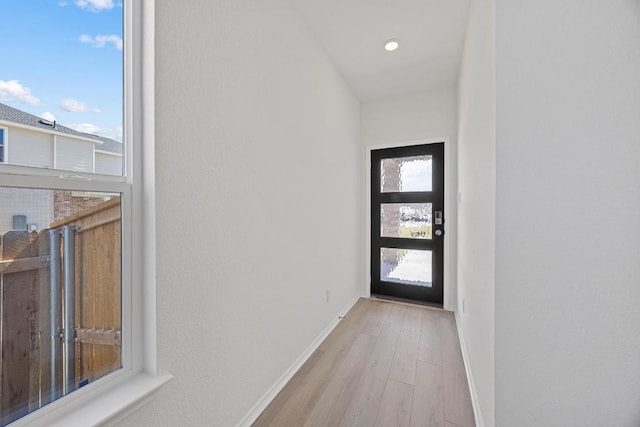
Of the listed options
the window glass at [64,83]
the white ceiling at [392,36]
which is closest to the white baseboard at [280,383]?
the window glass at [64,83]

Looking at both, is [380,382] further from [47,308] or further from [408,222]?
[408,222]

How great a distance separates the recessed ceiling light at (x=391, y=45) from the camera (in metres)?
2.21

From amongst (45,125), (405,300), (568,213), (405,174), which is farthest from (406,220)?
(45,125)

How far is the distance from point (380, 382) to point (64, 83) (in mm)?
2257

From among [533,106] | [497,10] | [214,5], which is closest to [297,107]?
[214,5]

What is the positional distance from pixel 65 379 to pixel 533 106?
2.00m

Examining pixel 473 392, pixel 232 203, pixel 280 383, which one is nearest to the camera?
pixel 232 203

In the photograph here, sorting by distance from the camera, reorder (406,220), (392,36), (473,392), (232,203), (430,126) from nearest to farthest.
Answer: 1. (232,203)
2. (473,392)
3. (392,36)
4. (430,126)
5. (406,220)

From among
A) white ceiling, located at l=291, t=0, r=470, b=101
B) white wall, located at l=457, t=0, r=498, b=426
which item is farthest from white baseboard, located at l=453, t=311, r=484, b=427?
white ceiling, located at l=291, t=0, r=470, b=101

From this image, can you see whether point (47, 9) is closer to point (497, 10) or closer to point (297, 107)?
point (297, 107)

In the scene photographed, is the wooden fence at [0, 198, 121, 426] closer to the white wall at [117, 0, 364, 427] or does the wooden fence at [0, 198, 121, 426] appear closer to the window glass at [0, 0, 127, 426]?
the window glass at [0, 0, 127, 426]

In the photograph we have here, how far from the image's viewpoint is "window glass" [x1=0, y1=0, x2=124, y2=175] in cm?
68

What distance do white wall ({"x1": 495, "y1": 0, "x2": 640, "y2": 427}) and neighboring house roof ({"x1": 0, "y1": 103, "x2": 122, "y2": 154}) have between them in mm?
1551

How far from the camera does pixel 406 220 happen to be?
10.7 ft
